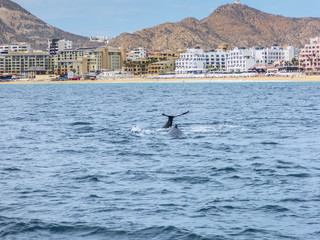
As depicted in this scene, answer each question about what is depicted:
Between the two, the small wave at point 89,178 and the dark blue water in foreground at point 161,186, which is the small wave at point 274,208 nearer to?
the dark blue water in foreground at point 161,186

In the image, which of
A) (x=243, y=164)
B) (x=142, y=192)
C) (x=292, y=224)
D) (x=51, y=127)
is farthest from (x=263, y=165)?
(x=51, y=127)

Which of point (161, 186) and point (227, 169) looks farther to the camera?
point (227, 169)

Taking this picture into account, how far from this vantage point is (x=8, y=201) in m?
21.8

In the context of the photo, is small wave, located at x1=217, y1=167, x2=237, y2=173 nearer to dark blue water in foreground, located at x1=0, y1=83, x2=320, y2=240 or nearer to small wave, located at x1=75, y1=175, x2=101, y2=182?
dark blue water in foreground, located at x1=0, y1=83, x2=320, y2=240

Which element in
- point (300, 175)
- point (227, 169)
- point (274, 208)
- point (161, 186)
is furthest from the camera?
point (227, 169)

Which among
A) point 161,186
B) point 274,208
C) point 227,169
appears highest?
point 227,169

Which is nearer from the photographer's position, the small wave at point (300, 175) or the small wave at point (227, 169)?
the small wave at point (300, 175)

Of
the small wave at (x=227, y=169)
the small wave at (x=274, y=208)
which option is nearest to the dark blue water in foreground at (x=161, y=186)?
the small wave at (x=274, y=208)

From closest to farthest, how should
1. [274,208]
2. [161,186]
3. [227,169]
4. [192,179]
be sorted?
1. [274,208]
2. [161,186]
3. [192,179]
4. [227,169]

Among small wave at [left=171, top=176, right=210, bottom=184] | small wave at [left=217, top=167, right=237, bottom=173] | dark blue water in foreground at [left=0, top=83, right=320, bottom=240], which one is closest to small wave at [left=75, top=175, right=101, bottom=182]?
dark blue water in foreground at [left=0, top=83, right=320, bottom=240]

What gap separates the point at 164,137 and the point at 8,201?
19595mm

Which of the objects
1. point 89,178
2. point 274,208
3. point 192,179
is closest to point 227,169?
point 192,179

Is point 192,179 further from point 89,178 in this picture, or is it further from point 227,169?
point 89,178

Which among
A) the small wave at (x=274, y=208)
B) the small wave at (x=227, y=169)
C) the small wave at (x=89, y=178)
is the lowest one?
the small wave at (x=274, y=208)
